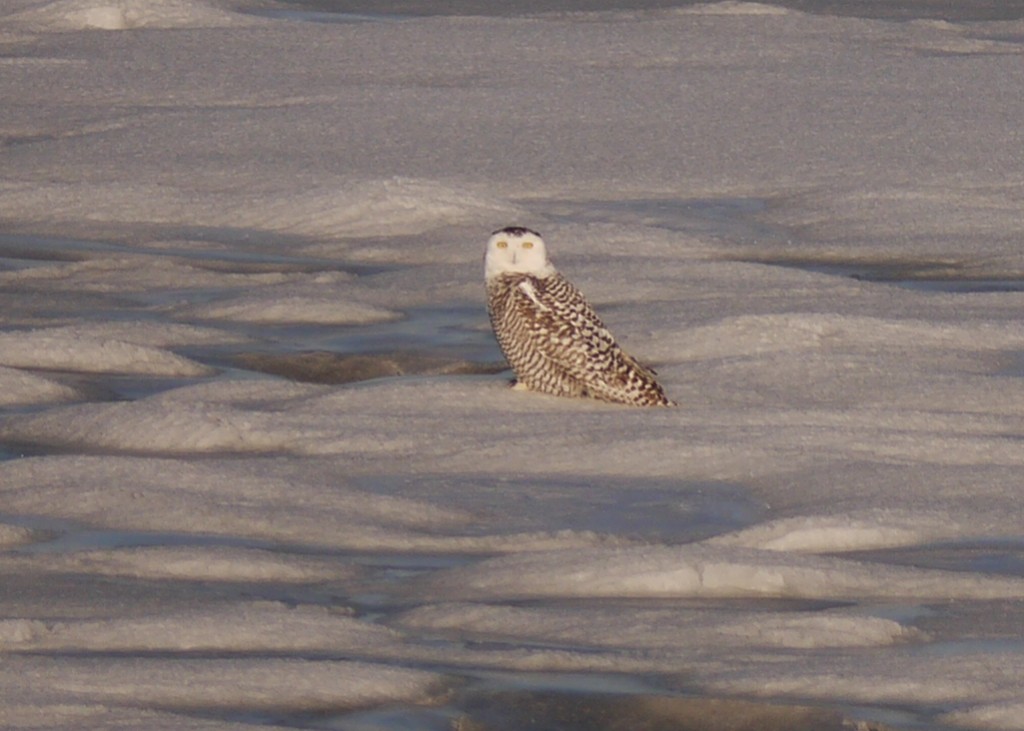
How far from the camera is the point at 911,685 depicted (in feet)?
12.2

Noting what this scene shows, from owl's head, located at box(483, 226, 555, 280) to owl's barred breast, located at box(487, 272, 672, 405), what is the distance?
21mm

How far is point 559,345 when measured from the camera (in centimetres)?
631

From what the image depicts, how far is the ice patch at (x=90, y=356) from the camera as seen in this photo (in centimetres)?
660

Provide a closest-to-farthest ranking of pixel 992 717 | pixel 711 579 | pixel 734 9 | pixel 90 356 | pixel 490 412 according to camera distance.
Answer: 1. pixel 992 717
2. pixel 711 579
3. pixel 490 412
4. pixel 90 356
5. pixel 734 9

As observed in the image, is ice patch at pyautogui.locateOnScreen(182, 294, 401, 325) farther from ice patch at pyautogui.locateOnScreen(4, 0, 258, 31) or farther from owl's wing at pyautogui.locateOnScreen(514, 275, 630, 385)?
ice patch at pyautogui.locateOnScreen(4, 0, 258, 31)

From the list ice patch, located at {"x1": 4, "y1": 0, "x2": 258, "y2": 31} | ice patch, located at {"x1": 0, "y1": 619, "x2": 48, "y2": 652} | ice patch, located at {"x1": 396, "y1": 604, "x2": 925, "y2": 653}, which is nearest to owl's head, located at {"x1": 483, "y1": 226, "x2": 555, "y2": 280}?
ice patch, located at {"x1": 396, "y1": 604, "x2": 925, "y2": 653}

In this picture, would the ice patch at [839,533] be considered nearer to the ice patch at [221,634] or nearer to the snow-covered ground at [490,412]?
the snow-covered ground at [490,412]

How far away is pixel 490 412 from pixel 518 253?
597 millimetres

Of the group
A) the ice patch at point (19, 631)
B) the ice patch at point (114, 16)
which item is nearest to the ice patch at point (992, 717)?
the ice patch at point (19, 631)

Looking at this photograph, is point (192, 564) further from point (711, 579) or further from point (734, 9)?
point (734, 9)

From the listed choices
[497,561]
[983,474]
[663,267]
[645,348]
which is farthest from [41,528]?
[663,267]

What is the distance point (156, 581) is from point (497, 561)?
65 centimetres

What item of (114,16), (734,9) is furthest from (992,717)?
(734,9)

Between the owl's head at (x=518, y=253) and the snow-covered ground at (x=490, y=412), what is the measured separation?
14.7 inches
